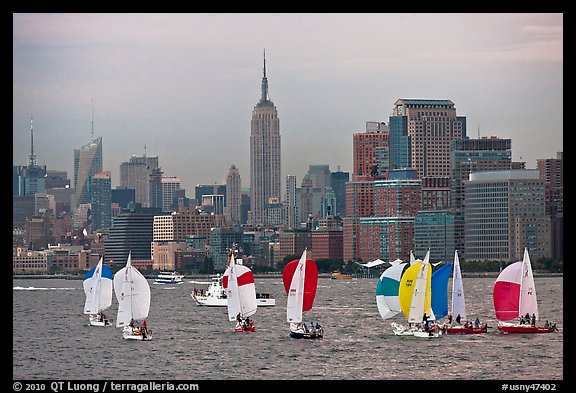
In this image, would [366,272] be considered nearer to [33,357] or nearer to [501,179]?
[501,179]

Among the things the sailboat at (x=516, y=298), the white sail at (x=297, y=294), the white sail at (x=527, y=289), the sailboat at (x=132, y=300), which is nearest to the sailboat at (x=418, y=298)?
the sailboat at (x=516, y=298)

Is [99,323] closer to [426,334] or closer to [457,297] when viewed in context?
[457,297]

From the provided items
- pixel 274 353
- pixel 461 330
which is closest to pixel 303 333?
pixel 274 353

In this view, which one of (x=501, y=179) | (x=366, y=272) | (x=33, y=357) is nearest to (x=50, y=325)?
(x=33, y=357)

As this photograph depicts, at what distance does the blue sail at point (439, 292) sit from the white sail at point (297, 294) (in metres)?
5.12

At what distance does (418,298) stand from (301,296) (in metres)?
4.38

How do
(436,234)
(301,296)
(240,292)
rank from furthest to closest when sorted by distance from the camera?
(436,234)
(240,292)
(301,296)

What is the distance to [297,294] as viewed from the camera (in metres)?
51.4

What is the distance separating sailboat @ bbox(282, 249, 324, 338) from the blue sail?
14.9 ft

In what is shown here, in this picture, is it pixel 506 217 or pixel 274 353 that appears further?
pixel 506 217

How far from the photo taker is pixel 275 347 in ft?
161
